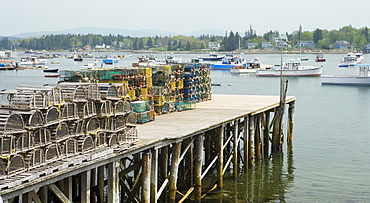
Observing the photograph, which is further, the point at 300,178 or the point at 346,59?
the point at 346,59

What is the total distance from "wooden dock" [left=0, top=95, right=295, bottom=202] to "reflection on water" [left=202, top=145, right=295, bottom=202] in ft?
1.58


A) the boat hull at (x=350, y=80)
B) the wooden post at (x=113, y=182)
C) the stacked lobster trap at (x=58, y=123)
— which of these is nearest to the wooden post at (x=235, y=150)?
the stacked lobster trap at (x=58, y=123)

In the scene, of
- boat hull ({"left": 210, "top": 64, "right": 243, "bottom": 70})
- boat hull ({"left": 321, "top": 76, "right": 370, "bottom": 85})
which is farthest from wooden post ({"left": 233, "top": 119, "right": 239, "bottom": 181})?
boat hull ({"left": 210, "top": 64, "right": 243, "bottom": 70})

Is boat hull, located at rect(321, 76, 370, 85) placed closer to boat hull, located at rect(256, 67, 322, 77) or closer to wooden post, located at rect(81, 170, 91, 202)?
boat hull, located at rect(256, 67, 322, 77)

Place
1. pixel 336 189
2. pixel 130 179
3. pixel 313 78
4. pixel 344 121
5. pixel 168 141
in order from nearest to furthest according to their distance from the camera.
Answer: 1. pixel 168 141
2. pixel 130 179
3. pixel 336 189
4. pixel 344 121
5. pixel 313 78

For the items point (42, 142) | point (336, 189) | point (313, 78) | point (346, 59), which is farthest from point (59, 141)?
point (346, 59)

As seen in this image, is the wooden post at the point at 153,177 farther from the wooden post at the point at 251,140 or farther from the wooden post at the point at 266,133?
the wooden post at the point at 266,133

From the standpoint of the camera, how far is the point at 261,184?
92.5 ft

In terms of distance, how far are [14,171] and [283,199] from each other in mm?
13633

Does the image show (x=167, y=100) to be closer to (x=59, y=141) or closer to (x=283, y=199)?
(x=283, y=199)

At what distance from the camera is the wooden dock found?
54.4 feet

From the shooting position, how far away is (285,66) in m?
113

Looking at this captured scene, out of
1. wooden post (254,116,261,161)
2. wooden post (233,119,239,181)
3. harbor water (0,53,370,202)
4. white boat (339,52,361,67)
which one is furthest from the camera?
white boat (339,52,361,67)

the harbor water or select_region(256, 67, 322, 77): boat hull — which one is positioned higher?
select_region(256, 67, 322, 77): boat hull
